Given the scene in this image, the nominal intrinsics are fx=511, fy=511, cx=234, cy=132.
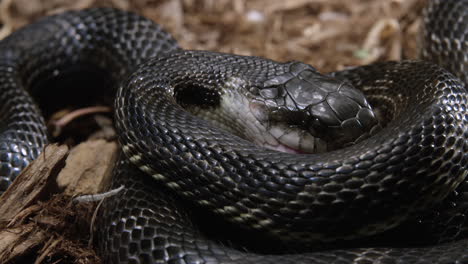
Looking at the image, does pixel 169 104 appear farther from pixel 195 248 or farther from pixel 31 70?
pixel 31 70

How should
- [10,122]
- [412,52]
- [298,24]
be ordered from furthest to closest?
[298,24] < [412,52] < [10,122]

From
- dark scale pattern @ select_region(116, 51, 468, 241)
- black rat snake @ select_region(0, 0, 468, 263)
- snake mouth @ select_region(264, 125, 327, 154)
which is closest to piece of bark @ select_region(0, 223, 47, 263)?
black rat snake @ select_region(0, 0, 468, 263)

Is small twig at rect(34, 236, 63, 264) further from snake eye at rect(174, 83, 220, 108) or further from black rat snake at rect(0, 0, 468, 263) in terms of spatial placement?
snake eye at rect(174, 83, 220, 108)

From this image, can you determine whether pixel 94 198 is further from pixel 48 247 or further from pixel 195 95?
pixel 195 95

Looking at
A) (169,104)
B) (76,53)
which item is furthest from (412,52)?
(76,53)

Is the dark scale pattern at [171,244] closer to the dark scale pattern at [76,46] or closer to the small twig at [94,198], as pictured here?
the small twig at [94,198]
